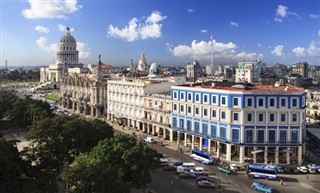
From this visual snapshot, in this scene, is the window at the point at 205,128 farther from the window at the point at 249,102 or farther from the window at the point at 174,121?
the window at the point at 249,102

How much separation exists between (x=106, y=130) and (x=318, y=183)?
121 feet

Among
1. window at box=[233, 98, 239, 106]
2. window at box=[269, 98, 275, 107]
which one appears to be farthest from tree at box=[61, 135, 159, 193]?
window at box=[269, 98, 275, 107]

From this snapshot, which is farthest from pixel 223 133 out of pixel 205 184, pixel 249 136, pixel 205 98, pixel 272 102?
pixel 205 184

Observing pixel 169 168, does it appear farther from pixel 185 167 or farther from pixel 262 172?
pixel 262 172

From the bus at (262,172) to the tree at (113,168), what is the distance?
65.9 feet

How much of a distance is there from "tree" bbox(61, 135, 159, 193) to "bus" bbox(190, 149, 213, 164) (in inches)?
848

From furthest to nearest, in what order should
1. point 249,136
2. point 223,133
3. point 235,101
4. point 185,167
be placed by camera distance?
point 223,133
point 235,101
point 249,136
point 185,167

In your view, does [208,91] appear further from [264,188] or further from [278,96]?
[264,188]

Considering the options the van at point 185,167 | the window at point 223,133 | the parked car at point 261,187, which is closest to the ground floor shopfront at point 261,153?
the window at point 223,133

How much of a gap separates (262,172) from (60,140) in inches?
1346

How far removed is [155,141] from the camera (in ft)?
289

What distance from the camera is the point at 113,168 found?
44.8 metres

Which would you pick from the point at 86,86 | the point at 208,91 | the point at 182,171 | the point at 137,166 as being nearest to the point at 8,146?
the point at 137,166

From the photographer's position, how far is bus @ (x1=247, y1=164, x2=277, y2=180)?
61188mm
